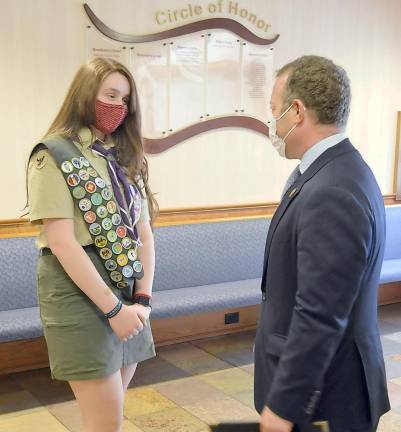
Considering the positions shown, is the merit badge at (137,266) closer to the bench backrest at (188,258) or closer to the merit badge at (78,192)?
the merit badge at (78,192)

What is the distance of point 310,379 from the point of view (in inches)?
54.8

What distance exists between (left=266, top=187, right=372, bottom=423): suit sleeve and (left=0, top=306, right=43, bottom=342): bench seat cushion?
2130mm

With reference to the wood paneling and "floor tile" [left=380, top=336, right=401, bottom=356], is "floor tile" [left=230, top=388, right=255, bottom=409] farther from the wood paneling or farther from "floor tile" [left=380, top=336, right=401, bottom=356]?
"floor tile" [left=380, top=336, right=401, bottom=356]

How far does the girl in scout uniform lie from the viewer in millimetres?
1882

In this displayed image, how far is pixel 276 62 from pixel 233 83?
0.43m

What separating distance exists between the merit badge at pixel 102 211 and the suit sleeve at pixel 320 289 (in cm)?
75

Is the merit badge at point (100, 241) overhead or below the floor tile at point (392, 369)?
overhead

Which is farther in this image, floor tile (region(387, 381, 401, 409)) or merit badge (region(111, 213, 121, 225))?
floor tile (region(387, 381, 401, 409))

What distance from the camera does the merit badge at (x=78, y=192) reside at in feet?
6.20

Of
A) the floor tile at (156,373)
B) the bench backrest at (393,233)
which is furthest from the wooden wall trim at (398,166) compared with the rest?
the floor tile at (156,373)

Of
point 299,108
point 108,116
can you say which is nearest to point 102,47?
point 108,116

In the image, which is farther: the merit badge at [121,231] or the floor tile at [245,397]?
the floor tile at [245,397]

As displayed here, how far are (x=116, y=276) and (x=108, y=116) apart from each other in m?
0.54

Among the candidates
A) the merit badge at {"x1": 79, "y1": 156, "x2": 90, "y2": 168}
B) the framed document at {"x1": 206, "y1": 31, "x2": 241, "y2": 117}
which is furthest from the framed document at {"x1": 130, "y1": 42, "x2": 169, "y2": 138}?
the merit badge at {"x1": 79, "y1": 156, "x2": 90, "y2": 168}
